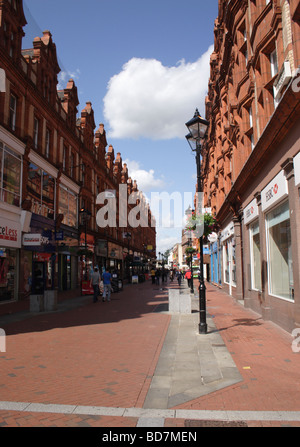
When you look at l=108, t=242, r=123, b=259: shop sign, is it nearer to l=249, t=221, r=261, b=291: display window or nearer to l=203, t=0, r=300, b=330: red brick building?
l=203, t=0, r=300, b=330: red brick building

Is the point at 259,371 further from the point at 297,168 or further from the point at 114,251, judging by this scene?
the point at 114,251

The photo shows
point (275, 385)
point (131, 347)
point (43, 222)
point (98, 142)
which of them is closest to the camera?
point (275, 385)

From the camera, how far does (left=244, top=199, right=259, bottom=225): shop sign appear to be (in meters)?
12.9

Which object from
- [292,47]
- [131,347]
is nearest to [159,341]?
[131,347]

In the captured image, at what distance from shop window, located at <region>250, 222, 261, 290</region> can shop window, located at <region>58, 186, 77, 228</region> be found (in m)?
15.5

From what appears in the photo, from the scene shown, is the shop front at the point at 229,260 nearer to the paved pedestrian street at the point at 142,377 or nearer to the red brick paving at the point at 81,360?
the red brick paving at the point at 81,360

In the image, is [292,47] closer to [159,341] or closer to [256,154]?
[256,154]

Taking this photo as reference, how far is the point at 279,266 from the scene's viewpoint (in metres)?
10.5

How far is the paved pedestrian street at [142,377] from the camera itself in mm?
4281

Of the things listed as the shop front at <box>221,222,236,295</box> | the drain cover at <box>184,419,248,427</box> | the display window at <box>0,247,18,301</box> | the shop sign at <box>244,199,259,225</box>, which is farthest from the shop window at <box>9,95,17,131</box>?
the drain cover at <box>184,419,248,427</box>

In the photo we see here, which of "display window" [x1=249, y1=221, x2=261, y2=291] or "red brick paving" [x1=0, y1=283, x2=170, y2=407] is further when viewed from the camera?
"display window" [x1=249, y1=221, x2=261, y2=291]

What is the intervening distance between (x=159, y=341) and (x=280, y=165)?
5724 mm

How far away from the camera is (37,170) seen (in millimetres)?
21109
